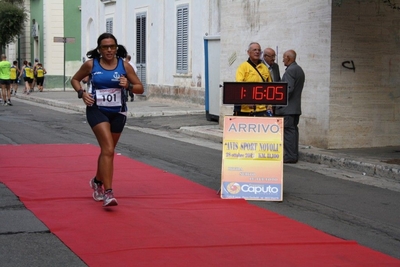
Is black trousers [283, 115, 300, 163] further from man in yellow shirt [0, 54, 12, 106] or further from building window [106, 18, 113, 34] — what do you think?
building window [106, 18, 113, 34]

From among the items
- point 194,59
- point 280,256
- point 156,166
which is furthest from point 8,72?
point 280,256

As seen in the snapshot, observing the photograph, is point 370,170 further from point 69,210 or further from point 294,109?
point 69,210

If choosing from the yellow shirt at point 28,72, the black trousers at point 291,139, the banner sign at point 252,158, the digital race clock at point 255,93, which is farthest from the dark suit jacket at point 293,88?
the yellow shirt at point 28,72

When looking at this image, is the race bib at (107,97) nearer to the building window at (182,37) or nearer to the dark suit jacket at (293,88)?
the dark suit jacket at (293,88)

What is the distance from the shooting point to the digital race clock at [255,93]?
31.9 ft

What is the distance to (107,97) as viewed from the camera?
8.62 m

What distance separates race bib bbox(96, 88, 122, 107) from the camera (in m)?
8.61

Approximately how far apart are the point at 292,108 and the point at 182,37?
563 inches

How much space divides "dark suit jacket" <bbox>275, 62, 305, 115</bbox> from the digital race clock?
10.6 feet

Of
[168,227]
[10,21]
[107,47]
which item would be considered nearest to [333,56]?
[107,47]

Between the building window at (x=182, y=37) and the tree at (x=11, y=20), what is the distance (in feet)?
71.1

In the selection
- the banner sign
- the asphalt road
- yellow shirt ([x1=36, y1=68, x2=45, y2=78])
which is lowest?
the asphalt road

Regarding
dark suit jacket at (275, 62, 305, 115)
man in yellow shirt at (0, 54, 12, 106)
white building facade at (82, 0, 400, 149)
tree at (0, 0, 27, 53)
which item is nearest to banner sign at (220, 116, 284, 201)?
dark suit jacket at (275, 62, 305, 115)

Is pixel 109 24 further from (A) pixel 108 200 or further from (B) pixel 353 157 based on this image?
(A) pixel 108 200
